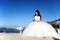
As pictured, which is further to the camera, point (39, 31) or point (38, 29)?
point (38, 29)

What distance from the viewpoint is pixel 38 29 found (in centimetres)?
1190

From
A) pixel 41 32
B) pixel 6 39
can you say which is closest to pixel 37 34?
pixel 41 32

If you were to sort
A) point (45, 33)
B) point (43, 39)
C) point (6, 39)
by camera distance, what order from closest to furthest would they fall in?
point (45, 33) → point (43, 39) → point (6, 39)

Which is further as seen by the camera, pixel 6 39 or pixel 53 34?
pixel 6 39

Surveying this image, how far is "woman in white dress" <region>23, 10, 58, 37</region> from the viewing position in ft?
38.0

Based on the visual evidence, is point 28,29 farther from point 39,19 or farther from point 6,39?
point 6,39

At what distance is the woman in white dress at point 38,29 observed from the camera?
11.6 metres

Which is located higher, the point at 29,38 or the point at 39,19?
the point at 39,19

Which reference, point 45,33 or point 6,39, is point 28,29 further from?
point 6,39

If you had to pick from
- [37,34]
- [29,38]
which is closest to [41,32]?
[37,34]

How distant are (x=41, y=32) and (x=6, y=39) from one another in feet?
9.45

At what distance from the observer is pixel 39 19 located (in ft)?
38.9

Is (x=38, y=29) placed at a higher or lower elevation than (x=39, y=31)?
higher

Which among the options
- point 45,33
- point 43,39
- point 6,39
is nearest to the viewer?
point 45,33
